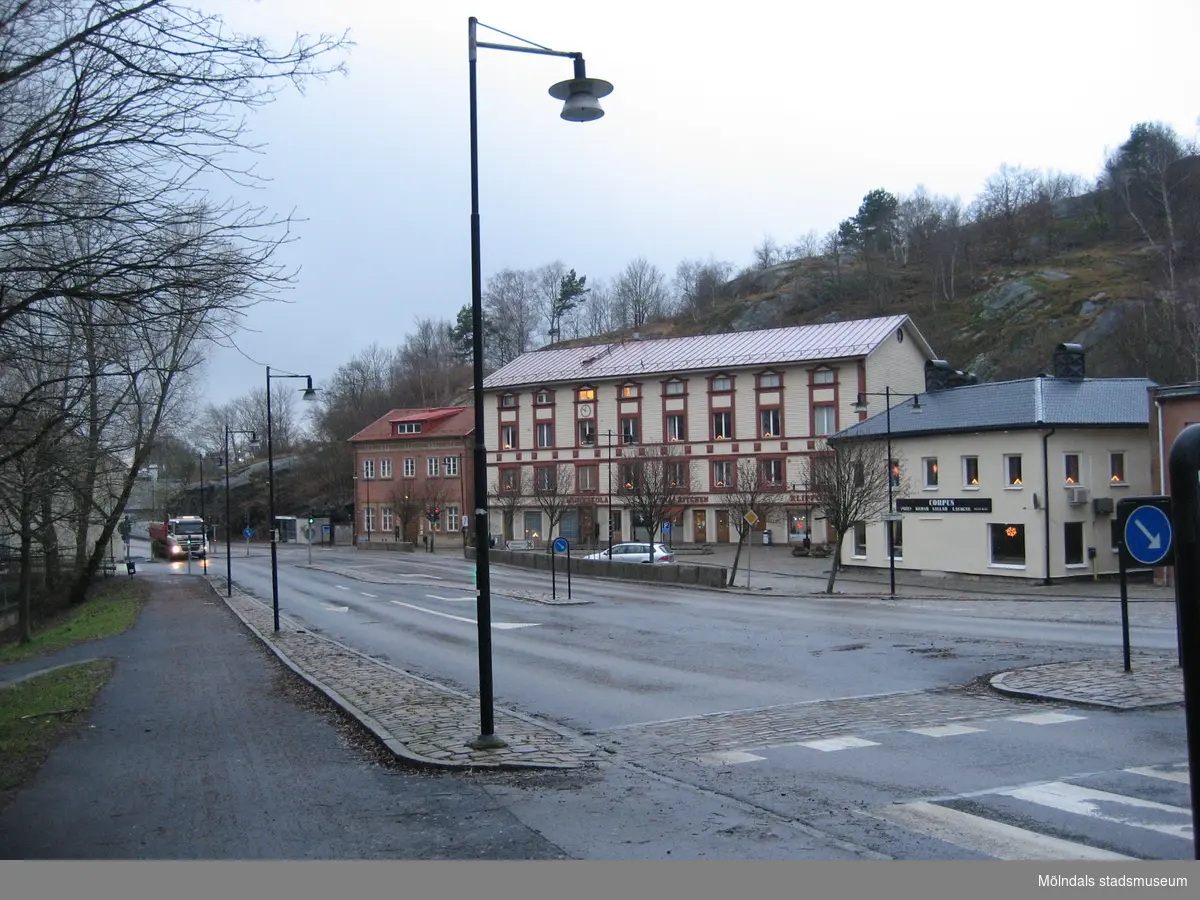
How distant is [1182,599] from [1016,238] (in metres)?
129

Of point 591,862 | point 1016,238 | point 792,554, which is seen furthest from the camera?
point 1016,238

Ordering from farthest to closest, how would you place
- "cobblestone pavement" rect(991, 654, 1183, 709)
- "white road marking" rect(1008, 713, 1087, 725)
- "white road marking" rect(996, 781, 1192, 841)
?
"cobblestone pavement" rect(991, 654, 1183, 709) < "white road marking" rect(1008, 713, 1087, 725) < "white road marking" rect(996, 781, 1192, 841)

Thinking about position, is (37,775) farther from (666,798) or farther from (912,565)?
(912,565)

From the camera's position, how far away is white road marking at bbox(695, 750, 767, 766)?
9.85m

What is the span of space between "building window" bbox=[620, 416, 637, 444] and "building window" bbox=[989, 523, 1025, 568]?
110 ft

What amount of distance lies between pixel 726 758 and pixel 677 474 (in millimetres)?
54391

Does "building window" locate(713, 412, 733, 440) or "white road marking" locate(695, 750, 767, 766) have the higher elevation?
"building window" locate(713, 412, 733, 440)

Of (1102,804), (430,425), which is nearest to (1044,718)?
(1102,804)

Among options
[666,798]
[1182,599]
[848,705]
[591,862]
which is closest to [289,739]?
[666,798]

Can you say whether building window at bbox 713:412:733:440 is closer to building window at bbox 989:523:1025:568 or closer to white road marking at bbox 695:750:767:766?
building window at bbox 989:523:1025:568

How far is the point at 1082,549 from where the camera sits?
39094 mm

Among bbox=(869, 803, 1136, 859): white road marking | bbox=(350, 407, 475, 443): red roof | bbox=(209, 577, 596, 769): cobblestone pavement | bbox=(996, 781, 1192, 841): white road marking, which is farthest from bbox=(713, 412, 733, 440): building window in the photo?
bbox=(869, 803, 1136, 859): white road marking

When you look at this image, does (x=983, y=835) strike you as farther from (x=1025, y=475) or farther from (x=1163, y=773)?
(x=1025, y=475)

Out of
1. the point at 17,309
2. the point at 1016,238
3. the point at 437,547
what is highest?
the point at 1016,238
